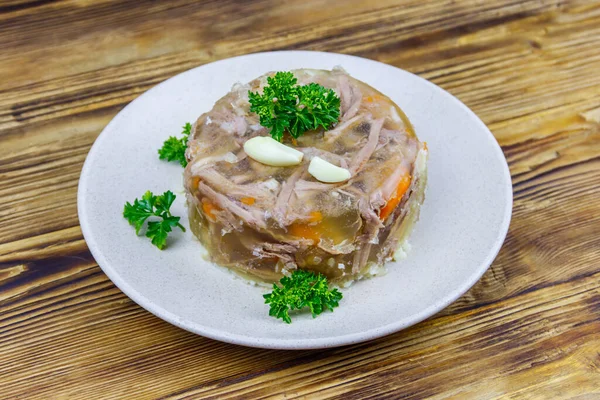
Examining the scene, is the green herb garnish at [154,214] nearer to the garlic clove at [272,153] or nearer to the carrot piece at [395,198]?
the garlic clove at [272,153]

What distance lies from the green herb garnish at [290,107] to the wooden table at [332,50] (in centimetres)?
104

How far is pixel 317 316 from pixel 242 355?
0.40 meters

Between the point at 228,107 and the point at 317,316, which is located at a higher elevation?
the point at 228,107

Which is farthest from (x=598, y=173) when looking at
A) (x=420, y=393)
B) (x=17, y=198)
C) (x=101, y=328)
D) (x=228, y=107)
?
(x=17, y=198)

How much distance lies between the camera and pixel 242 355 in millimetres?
3244

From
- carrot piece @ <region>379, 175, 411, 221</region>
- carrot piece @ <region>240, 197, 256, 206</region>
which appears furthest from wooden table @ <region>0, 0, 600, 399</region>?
carrot piece @ <region>240, 197, 256, 206</region>

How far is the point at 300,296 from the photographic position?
311cm

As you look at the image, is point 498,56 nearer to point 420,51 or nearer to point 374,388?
point 420,51

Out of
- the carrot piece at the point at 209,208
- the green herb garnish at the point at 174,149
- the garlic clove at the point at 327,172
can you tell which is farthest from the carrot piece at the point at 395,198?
the green herb garnish at the point at 174,149

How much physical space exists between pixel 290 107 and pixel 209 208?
0.60 metres

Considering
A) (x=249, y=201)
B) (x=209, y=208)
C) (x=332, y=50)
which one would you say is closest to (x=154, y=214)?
(x=209, y=208)

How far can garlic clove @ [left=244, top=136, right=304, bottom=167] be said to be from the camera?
3.26 metres

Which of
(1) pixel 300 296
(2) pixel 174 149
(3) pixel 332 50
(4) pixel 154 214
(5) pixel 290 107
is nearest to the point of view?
(1) pixel 300 296

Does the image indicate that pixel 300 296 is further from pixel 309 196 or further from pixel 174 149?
pixel 174 149
